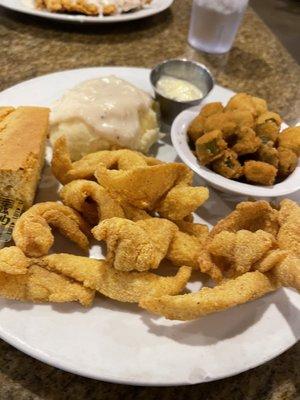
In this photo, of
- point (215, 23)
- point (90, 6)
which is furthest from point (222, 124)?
point (90, 6)

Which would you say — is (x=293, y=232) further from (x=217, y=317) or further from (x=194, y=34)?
(x=194, y=34)

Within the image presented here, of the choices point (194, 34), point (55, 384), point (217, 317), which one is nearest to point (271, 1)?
point (194, 34)

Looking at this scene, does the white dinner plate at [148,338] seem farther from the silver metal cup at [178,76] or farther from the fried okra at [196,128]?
the silver metal cup at [178,76]

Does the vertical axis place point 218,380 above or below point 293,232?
below

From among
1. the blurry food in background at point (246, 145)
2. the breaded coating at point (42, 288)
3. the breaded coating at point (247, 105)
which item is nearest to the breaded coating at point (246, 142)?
the blurry food in background at point (246, 145)

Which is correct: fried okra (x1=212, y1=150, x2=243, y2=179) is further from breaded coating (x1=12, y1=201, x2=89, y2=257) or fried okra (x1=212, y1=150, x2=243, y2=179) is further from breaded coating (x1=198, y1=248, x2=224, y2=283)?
breaded coating (x1=12, y1=201, x2=89, y2=257)

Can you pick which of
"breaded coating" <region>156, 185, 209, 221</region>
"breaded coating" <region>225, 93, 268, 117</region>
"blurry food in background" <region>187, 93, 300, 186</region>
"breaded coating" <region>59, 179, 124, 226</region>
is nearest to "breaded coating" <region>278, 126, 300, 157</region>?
"blurry food in background" <region>187, 93, 300, 186</region>
